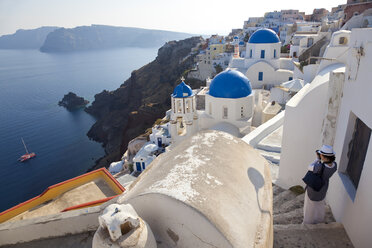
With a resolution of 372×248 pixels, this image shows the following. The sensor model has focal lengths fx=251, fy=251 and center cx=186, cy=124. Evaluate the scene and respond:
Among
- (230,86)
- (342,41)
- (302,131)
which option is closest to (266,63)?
(230,86)

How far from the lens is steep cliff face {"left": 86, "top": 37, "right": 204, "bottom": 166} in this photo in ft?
135

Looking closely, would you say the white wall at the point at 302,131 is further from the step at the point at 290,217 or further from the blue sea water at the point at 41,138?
the blue sea water at the point at 41,138

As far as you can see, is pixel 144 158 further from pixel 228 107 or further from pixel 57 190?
pixel 57 190

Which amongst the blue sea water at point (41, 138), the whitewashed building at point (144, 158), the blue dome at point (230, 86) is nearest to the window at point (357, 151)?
the blue dome at point (230, 86)

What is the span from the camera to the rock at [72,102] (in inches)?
2477

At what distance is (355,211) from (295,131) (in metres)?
2.19

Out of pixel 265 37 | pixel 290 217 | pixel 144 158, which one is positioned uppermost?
pixel 265 37

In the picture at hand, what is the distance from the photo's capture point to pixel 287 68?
22828 mm

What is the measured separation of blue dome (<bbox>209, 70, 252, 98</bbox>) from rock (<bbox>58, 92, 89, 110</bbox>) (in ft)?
188

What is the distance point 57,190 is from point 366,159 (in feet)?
18.8

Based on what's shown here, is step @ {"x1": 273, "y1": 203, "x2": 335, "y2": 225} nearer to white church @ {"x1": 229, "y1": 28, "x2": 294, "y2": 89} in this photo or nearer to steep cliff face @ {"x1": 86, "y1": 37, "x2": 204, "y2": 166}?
white church @ {"x1": 229, "y1": 28, "x2": 294, "y2": 89}

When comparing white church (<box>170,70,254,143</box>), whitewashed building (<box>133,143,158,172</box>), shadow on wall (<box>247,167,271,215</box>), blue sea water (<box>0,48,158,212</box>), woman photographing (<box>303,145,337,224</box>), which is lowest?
blue sea water (<box>0,48,158,212</box>)

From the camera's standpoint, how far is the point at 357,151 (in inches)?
134

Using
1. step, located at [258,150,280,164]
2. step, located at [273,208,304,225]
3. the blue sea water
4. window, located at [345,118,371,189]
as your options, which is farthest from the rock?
window, located at [345,118,371,189]
